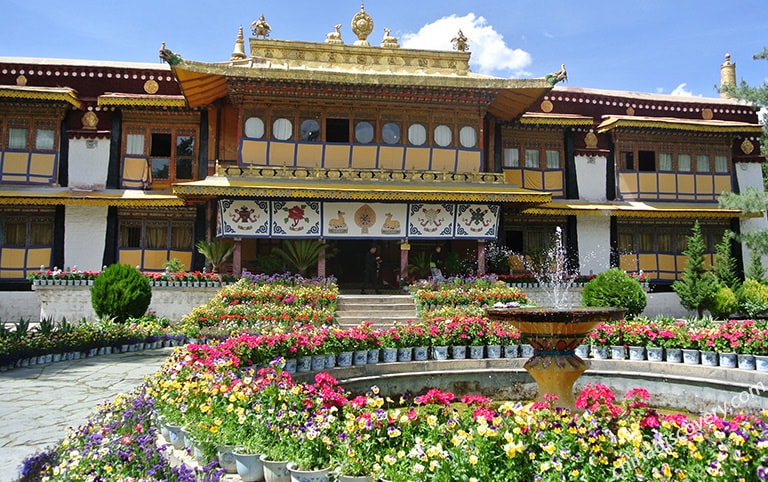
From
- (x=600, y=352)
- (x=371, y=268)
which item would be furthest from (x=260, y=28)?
(x=600, y=352)

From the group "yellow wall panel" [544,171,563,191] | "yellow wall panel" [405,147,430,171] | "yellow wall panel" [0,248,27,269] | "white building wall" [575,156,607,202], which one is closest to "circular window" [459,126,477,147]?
"yellow wall panel" [405,147,430,171]

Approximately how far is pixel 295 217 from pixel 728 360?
12191mm

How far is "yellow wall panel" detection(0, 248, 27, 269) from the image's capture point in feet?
63.7

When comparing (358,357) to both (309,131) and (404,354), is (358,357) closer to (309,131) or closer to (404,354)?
(404,354)

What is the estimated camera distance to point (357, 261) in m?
21.3

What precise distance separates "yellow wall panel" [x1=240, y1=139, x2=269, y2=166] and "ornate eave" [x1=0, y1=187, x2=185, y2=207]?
119 inches

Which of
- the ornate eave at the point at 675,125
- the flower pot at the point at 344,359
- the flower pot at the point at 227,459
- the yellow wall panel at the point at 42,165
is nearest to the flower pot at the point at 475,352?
the flower pot at the point at 344,359

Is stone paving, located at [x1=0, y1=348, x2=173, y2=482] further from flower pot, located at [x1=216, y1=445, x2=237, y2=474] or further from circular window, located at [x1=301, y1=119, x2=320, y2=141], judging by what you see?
circular window, located at [x1=301, y1=119, x2=320, y2=141]

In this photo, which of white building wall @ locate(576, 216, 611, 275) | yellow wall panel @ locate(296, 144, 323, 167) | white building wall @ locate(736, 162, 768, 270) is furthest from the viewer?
Answer: white building wall @ locate(736, 162, 768, 270)

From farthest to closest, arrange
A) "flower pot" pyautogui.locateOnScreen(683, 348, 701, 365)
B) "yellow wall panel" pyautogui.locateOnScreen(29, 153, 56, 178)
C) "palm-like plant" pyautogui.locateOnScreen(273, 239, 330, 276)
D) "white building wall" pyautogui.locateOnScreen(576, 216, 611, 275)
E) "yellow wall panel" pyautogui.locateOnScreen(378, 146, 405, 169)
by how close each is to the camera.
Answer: "white building wall" pyautogui.locateOnScreen(576, 216, 611, 275), "yellow wall panel" pyautogui.locateOnScreen(29, 153, 56, 178), "yellow wall panel" pyautogui.locateOnScreen(378, 146, 405, 169), "palm-like plant" pyautogui.locateOnScreen(273, 239, 330, 276), "flower pot" pyautogui.locateOnScreen(683, 348, 701, 365)

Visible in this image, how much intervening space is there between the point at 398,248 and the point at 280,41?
8.28 m

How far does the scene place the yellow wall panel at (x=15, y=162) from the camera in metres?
19.7

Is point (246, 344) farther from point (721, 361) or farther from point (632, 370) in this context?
point (721, 361)

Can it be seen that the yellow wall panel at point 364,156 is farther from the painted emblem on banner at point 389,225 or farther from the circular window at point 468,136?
the circular window at point 468,136
